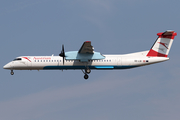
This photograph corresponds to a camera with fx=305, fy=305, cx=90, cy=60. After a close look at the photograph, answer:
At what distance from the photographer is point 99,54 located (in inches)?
1342

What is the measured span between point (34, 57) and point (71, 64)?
4.34 metres

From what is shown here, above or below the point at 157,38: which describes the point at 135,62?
below

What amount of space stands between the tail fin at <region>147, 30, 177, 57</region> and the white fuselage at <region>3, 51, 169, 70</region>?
1314 millimetres

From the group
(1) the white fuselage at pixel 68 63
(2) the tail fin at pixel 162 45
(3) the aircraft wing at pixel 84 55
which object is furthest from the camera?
(2) the tail fin at pixel 162 45

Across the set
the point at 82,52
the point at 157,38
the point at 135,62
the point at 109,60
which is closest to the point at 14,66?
the point at 82,52

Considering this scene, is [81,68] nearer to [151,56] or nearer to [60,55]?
[60,55]

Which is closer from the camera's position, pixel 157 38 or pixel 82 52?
pixel 82 52

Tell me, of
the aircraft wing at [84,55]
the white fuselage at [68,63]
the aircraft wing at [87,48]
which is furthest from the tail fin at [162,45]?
the aircraft wing at [87,48]

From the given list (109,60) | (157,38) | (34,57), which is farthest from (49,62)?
(157,38)

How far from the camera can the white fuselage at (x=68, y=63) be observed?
34.6m

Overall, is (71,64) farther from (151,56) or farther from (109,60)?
(151,56)

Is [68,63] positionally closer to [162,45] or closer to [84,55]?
[84,55]

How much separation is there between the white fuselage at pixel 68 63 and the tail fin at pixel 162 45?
1.31m

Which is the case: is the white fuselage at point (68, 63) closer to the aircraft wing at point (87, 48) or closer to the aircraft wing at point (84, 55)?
the aircraft wing at point (84, 55)
